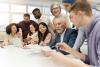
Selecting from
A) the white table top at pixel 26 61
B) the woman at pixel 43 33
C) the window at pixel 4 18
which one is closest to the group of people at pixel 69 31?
the woman at pixel 43 33

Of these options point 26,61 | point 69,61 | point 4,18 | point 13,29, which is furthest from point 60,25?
point 4,18

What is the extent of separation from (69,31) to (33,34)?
4.54 ft

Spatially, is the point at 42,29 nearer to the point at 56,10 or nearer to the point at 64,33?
the point at 56,10

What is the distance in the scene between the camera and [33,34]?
10.6ft

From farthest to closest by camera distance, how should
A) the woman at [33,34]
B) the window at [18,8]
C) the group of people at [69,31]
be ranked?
the window at [18,8]
the woman at [33,34]
the group of people at [69,31]

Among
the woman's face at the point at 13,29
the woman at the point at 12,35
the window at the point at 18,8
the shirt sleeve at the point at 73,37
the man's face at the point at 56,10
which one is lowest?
the woman at the point at 12,35

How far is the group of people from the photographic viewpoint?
3.13 ft

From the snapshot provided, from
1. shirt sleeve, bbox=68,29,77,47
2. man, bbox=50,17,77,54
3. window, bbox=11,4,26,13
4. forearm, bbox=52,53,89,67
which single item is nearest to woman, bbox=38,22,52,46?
man, bbox=50,17,77,54

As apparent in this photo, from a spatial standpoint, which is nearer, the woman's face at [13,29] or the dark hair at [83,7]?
the dark hair at [83,7]

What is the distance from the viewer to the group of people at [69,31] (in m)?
0.96

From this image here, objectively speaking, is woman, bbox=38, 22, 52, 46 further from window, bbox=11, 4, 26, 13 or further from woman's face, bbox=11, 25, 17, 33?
window, bbox=11, 4, 26, 13

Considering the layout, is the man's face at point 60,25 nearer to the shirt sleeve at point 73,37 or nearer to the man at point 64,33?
the man at point 64,33

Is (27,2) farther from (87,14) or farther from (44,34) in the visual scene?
(87,14)

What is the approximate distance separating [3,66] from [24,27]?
2.33 metres
